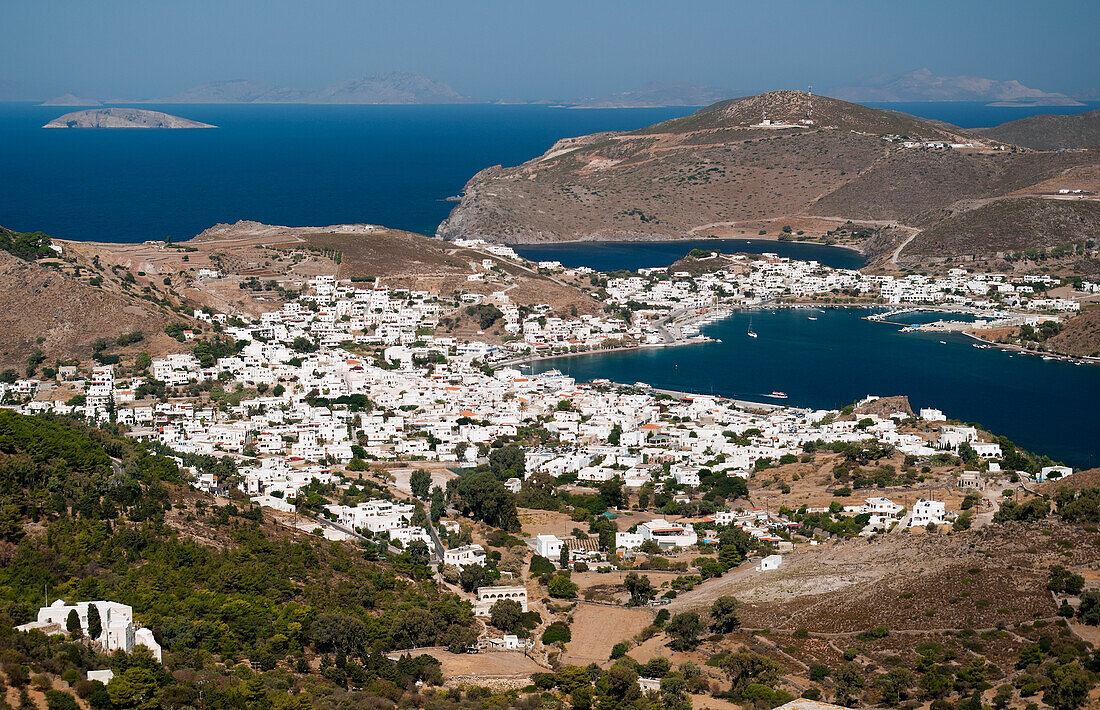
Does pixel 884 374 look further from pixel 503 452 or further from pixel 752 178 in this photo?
pixel 752 178

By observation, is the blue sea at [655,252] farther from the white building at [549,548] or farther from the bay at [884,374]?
the white building at [549,548]

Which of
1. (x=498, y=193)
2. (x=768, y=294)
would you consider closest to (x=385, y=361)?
(x=768, y=294)

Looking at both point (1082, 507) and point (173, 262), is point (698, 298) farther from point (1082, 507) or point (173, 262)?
point (1082, 507)

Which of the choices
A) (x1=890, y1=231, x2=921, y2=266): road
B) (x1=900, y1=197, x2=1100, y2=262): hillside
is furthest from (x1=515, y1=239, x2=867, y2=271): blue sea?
(x1=900, y1=197, x2=1100, y2=262): hillside

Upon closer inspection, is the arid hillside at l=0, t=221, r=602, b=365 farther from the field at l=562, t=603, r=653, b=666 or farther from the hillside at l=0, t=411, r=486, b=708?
the field at l=562, t=603, r=653, b=666

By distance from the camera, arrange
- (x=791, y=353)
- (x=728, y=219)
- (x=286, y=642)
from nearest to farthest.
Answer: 1. (x=286, y=642)
2. (x=791, y=353)
3. (x=728, y=219)
